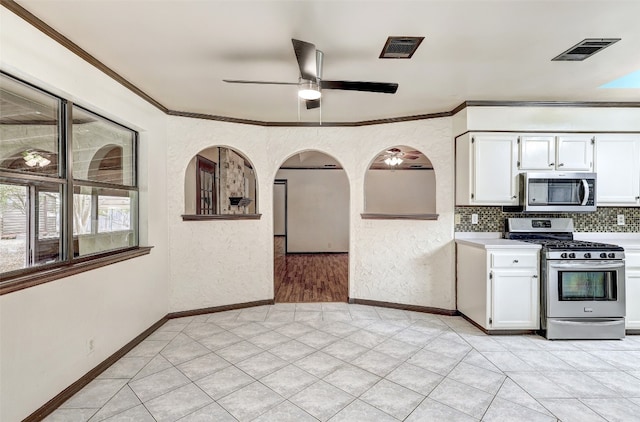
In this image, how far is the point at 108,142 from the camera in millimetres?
2984

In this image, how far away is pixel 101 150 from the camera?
2883 mm

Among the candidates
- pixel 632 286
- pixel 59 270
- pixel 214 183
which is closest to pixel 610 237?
pixel 632 286

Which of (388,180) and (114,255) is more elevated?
(388,180)

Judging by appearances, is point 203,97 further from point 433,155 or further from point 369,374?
point 369,374

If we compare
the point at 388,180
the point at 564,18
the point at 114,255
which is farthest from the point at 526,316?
the point at 388,180

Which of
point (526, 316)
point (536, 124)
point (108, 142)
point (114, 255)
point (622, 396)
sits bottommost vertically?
point (622, 396)

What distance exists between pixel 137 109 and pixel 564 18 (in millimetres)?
3494

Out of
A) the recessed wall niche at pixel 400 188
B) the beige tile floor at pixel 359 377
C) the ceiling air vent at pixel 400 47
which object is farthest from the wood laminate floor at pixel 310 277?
the ceiling air vent at pixel 400 47

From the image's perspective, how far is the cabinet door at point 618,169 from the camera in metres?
3.63

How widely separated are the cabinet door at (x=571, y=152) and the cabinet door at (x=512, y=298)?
1.30 metres

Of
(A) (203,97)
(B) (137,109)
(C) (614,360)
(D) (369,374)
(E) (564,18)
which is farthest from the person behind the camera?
(A) (203,97)

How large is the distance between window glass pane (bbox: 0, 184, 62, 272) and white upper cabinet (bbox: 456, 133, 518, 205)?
3.82 meters

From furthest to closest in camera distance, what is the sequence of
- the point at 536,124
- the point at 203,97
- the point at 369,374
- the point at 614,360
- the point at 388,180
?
the point at 388,180, the point at 536,124, the point at 203,97, the point at 614,360, the point at 369,374

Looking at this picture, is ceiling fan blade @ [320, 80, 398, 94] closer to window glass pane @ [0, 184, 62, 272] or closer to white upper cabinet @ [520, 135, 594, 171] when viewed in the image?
window glass pane @ [0, 184, 62, 272]
